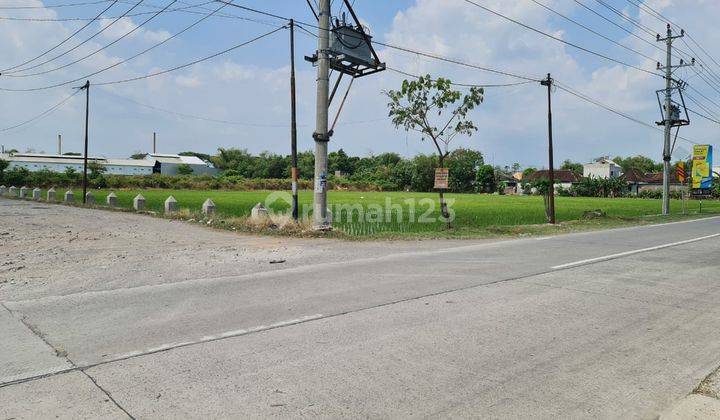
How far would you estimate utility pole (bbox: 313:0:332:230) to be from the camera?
51.0 ft

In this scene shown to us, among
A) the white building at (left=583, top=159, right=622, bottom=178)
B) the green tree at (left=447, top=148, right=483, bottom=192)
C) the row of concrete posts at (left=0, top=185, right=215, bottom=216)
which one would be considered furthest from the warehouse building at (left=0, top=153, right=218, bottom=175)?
the white building at (left=583, top=159, right=622, bottom=178)

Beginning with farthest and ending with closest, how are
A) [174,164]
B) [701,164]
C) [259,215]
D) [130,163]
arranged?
[174,164], [130,163], [701,164], [259,215]

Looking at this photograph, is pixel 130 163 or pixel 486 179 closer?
pixel 130 163

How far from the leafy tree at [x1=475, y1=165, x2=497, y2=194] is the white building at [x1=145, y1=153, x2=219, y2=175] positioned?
55869mm

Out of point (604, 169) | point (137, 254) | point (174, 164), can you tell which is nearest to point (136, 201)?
point (137, 254)

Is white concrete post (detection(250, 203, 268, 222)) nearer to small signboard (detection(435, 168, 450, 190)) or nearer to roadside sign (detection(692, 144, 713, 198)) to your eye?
small signboard (detection(435, 168, 450, 190))

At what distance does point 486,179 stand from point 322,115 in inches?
3324

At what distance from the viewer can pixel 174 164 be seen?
95.4 meters

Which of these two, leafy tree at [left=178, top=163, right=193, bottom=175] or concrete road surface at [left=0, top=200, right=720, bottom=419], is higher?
leafy tree at [left=178, top=163, right=193, bottom=175]

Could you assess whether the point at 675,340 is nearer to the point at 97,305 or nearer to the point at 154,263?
the point at 97,305

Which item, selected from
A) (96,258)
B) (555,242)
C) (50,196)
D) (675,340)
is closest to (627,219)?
(555,242)

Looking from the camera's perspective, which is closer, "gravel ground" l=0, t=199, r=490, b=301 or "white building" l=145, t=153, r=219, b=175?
"gravel ground" l=0, t=199, r=490, b=301

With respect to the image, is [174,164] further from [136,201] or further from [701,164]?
[701,164]

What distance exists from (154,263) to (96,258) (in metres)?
1.69
